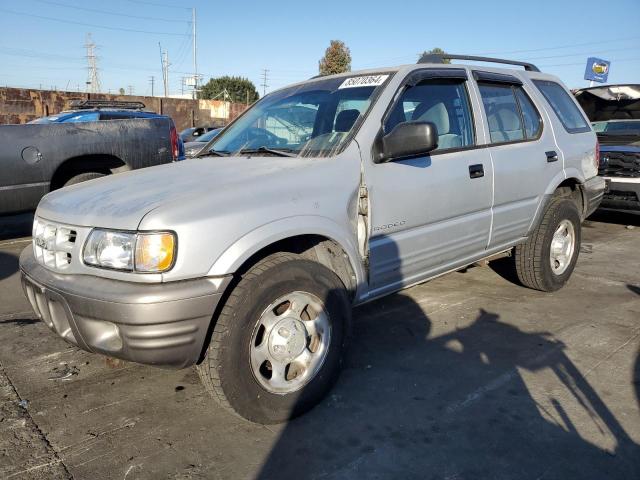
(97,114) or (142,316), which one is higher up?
(97,114)

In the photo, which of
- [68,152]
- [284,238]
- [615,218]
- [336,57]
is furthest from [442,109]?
[336,57]

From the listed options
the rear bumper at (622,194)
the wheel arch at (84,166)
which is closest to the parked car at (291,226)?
the wheel arch at (84,166)

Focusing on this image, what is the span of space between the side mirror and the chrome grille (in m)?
1.67

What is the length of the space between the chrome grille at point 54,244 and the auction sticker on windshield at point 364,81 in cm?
191

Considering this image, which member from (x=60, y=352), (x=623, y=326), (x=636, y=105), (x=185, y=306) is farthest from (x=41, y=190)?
(x=636, y=105)

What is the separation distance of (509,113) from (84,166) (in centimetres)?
496

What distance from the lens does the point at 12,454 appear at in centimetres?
240

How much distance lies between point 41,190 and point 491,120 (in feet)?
16.2

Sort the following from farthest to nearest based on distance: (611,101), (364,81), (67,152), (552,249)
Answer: (611,101) < (67,152) < (552,249) < (364,81)

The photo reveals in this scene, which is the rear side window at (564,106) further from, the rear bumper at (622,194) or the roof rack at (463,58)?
the rear bumper at (622,194)

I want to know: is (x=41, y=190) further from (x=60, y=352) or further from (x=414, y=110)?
(x=414, y=110)

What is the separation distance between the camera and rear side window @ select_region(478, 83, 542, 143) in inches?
152

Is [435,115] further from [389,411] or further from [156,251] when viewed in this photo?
[156,251]

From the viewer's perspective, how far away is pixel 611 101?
8.82 m
